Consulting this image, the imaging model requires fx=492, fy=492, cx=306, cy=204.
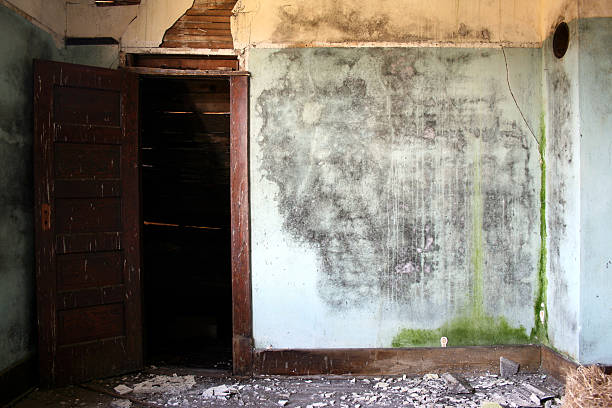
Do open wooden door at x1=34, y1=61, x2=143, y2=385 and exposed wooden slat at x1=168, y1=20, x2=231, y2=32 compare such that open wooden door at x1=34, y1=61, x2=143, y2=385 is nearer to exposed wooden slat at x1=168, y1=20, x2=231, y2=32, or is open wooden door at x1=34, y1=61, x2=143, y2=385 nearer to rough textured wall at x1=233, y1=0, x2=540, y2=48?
exposed wooden slat at x1=168, y1=20, x2=231, y2=32

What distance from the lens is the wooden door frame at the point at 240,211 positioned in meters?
3.54

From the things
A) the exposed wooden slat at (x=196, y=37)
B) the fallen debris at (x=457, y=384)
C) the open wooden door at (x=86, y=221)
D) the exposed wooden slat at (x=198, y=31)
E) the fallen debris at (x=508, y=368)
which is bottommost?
the fallen debris at (x=457, y=384)

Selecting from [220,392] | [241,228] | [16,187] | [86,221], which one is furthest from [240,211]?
[16,187]

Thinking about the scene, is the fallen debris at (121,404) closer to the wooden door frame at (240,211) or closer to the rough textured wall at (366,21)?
the wooden door frame at (240,211)

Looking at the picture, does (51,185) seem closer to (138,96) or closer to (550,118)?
(138,96)

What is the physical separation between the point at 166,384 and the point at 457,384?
2012mm

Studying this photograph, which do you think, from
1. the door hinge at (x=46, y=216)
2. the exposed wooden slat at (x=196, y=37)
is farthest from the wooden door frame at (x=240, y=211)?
the door hinge at (x=46, y=216)

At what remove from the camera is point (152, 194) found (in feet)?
16.6

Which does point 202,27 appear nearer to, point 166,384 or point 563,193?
point 166,384

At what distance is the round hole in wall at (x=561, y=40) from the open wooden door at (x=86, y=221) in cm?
299

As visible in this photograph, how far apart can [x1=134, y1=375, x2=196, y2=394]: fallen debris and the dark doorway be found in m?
0.30

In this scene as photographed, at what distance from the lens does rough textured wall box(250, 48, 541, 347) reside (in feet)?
11.7

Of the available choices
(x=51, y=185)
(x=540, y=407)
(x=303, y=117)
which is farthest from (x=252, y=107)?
(x=540, y=407)

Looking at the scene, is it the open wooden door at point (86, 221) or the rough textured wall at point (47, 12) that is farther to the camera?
the open wooden door at point (86, 221)
